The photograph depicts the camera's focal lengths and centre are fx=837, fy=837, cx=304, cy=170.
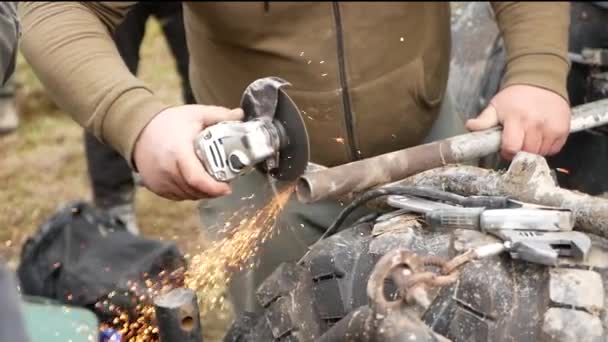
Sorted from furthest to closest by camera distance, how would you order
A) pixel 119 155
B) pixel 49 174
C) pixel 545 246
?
pixel 49 174, pixel 119 155, pixel 545 246

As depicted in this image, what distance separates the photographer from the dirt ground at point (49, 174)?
2568mm

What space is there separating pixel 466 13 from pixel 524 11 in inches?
16.6

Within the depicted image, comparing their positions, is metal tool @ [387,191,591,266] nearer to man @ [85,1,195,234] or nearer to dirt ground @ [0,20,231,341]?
dirt ground @ [0,20,231,341]

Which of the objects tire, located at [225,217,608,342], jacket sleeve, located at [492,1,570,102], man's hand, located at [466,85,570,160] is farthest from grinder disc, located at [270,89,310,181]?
jacket sleeve, located at [492,1,570,102]

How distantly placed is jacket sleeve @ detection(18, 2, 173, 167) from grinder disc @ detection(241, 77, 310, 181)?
0.20m

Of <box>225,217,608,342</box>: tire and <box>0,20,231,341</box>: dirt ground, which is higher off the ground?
<box>225,217,608,342</box>: tire

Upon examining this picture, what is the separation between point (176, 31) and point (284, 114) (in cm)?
146

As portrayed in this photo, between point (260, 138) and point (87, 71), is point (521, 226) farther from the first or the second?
point (87, 71)

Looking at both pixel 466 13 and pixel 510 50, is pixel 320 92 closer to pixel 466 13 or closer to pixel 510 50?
pixel 510 50

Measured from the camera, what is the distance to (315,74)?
1403 millimetres

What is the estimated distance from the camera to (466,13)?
1909 mm

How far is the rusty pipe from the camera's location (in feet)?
3.30

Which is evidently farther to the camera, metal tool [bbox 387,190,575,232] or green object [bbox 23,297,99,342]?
green object [bbox 23,297,99,342]

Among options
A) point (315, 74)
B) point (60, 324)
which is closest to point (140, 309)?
point (60, 324)
